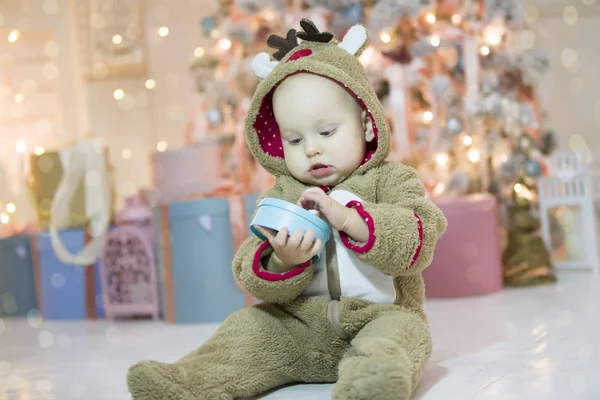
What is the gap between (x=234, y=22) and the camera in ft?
8.22

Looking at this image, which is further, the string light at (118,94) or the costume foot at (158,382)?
the string light at (118,94)

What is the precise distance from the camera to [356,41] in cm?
116

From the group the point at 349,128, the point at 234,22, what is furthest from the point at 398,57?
the point at 349,128

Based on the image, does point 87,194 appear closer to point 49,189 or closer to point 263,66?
point 49,189

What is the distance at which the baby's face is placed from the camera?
1.06m

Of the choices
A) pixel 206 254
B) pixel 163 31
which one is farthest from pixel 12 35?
pixel 206 254

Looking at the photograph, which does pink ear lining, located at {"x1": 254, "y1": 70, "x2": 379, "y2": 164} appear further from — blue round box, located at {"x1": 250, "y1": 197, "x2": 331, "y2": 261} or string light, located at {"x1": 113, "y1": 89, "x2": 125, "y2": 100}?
string light, located at {"x1": 113, "y1": 89, "x2": 125, "y2": 100}

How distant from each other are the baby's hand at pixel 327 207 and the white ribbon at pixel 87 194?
1.40 metres

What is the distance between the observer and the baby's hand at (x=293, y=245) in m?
0.94

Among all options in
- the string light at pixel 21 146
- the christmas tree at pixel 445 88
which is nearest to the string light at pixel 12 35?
the string light at pixel 21 146

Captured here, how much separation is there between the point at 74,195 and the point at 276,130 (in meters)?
1.32

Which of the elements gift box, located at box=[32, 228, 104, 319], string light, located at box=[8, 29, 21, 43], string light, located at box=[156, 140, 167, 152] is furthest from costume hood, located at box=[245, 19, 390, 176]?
string light, located at box=[156, 140, 167, 152]

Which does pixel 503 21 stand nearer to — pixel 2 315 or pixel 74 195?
pixel 74 195

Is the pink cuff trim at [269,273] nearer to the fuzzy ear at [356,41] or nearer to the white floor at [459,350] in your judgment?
the white floor at [459,350]
